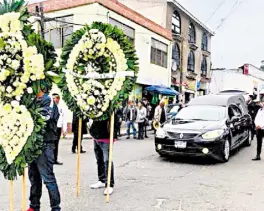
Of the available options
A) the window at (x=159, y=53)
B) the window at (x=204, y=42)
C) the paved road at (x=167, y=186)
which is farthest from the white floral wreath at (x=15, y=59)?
the window at (x=204, y=42)

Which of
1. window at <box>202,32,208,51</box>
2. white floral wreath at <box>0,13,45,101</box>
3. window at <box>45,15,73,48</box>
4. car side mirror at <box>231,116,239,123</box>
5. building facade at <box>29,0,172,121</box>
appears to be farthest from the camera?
window at <box>202,32,208,51</box>

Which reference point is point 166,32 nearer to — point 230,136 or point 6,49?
point 230,136

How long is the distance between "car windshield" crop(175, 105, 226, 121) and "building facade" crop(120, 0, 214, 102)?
19524 millimetres

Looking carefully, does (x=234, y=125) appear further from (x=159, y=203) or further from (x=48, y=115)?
(x=48, y=115)

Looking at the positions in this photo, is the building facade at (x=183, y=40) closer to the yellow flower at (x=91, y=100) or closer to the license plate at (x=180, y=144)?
the license plate at (x=180, y=144)

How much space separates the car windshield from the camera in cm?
1004

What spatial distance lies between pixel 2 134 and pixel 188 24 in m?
30.9

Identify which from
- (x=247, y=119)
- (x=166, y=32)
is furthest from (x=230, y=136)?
(x=166, y=32)

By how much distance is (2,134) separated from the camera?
167 inches

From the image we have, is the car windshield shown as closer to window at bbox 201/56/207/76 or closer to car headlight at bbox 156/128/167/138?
car headlight at bbox 156/128/167/138

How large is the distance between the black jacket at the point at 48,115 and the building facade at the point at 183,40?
25.5 metres

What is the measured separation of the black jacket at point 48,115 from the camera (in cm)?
448

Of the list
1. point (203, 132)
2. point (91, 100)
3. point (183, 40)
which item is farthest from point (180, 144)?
point (183, 40)

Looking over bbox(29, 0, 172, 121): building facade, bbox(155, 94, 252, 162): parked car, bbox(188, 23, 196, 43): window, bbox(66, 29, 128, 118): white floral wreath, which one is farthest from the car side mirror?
bbox(188, 23, 196, 43): window
